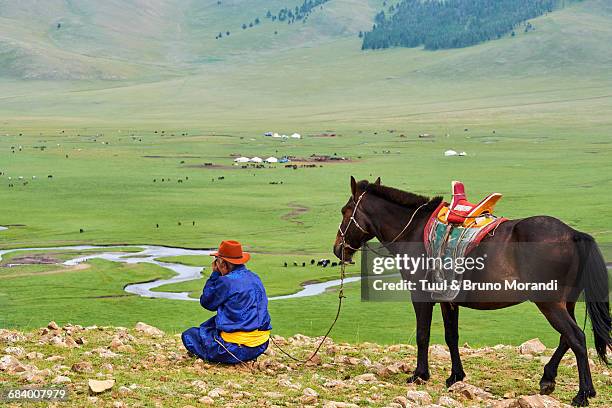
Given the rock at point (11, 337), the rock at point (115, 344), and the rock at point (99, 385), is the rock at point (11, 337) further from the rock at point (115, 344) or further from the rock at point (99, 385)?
the rock at point (99, 385)

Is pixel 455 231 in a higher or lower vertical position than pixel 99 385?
higher

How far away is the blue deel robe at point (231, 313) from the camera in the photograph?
31.9ft

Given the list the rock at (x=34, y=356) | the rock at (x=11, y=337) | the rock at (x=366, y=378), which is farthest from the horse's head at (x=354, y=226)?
the rock at (x=11, y=337)

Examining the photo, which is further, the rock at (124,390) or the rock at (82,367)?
the rock at (82,367)

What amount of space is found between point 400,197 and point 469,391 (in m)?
2.35

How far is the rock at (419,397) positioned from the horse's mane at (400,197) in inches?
89.8

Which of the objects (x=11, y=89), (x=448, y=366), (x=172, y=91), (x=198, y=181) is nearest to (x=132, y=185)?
(x=198, y=181)

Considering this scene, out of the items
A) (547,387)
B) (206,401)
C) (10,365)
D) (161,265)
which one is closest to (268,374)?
(206,401)

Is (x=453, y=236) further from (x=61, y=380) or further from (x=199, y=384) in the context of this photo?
(x=61, y=380)

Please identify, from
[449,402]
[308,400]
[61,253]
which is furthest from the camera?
[61,253]

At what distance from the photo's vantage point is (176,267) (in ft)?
92.9

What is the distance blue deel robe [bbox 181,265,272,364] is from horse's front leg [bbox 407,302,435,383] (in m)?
1.62

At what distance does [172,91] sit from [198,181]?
367 feet

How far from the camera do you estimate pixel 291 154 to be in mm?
71938
